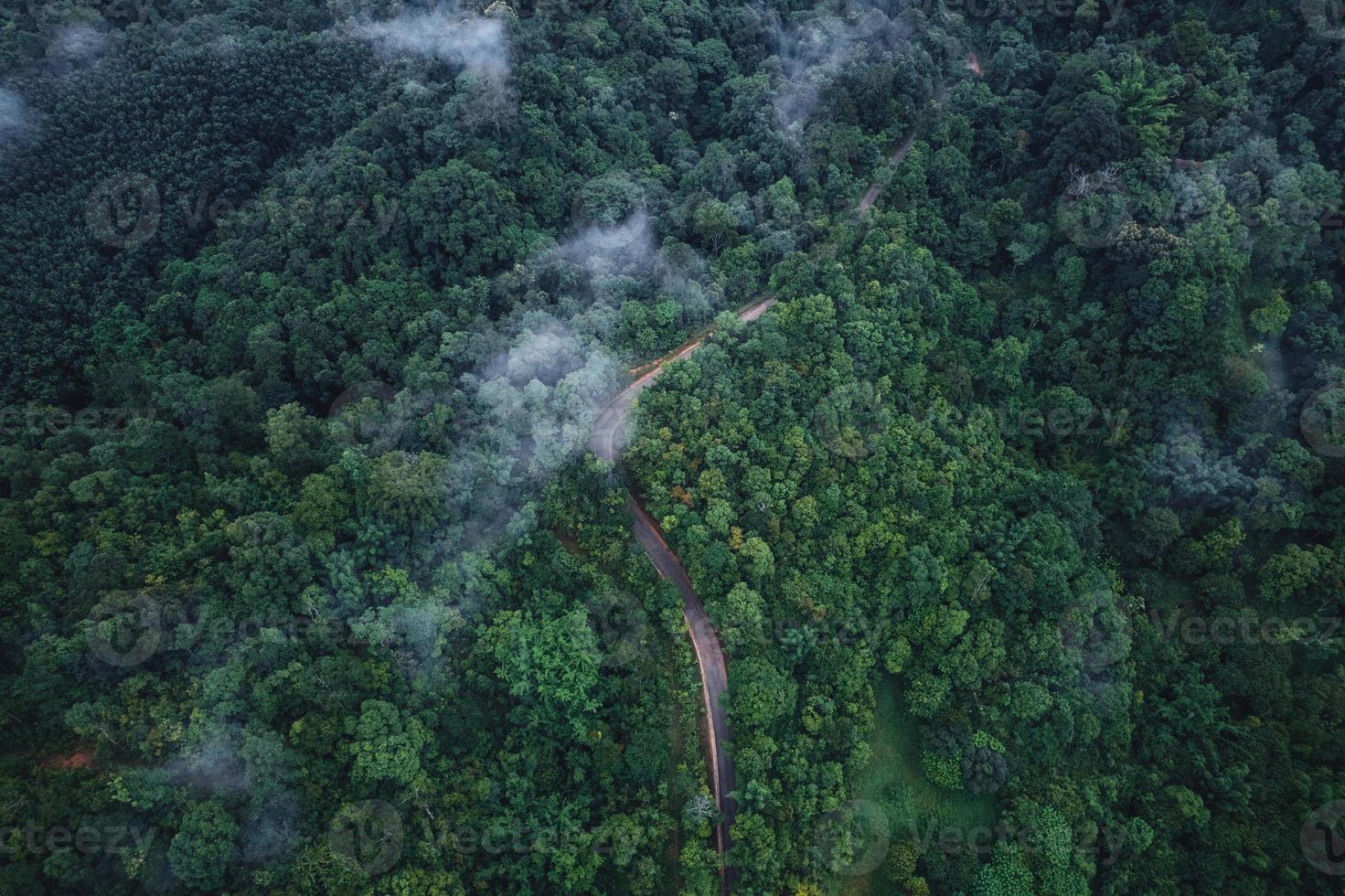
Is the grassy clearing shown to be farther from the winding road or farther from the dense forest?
the winding road

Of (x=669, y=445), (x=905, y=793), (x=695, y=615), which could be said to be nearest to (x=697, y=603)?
(x=695, y=615)

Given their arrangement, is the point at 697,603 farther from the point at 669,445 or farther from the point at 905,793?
the point at 905,793

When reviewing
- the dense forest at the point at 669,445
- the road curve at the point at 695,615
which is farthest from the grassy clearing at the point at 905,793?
the road curve at the point at 695,615

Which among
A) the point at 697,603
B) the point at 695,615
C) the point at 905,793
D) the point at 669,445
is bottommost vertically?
the point at 905,793

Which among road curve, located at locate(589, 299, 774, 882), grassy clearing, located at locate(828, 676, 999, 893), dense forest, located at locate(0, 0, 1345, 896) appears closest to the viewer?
dense forest, located at locate(0, 0, 1345, 896)

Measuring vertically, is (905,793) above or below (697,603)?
below

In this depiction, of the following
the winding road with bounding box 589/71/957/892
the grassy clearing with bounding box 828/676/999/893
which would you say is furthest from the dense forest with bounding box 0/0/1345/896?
the winding road with bounding box 589/71/957/892

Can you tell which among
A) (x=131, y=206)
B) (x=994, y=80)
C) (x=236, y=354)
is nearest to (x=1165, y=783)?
(x=994, y=80)

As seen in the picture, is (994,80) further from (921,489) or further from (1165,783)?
(1165,783)
